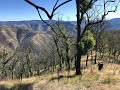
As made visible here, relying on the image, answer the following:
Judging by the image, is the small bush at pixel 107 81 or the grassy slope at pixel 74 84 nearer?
the grassy slope at pixel 74 84

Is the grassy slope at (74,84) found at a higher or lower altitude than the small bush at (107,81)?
lower

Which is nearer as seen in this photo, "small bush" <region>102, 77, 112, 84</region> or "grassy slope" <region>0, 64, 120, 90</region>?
"grassy slope" <region>0, 64, 120, 90</region>

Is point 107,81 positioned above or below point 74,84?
above

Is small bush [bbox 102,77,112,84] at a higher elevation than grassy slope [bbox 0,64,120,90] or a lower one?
higher

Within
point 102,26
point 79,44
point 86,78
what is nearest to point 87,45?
point 102,26

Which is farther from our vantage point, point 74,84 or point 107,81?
point 74,84

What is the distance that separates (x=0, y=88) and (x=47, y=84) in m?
5.70

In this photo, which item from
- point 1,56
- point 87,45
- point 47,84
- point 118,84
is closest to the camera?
point 118,84

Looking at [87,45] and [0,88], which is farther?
[87,45]

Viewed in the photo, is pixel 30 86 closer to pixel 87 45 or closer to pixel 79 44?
pixel 79 44

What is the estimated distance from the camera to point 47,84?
23906mm

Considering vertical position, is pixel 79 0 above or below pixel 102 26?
above

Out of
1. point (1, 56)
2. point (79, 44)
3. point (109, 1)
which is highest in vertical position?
point (109, 1)

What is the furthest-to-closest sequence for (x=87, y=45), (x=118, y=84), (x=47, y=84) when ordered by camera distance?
1. (x=87, y=45)
2. (x=47, y=84)
3. (x=118, y=84)
